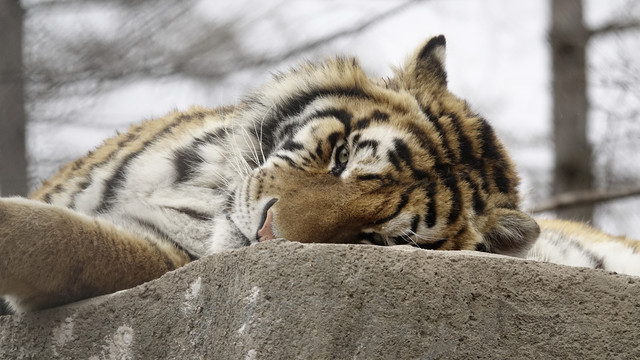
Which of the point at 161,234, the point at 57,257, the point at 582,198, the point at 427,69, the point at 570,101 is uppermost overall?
the point at 427,69

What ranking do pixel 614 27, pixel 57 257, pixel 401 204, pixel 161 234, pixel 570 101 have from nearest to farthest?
pixel 57 257 → pixel 401 204 → pixel 161 234 → pixel 614 27 → pixel 570 101

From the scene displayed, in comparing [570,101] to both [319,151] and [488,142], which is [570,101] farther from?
[319,151]

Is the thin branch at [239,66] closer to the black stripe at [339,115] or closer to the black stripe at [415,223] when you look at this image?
Result: the black stripe at [339,115]

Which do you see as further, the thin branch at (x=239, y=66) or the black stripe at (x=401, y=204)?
the thin branch at (x=239, y=66)

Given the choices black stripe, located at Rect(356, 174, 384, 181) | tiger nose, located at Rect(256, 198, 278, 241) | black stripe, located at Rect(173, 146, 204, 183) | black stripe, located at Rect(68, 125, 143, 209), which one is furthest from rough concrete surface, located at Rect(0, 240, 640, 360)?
black stripe, located at Rect(68, 125, 143, 209)

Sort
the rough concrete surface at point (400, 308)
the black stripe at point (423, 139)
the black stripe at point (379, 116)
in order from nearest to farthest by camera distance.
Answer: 1. the rough concrete surface at point (400, 308)
2. the black stripe at point (423, 139)
3. the black stripe at point (379, 116)

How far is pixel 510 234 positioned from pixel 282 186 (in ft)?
2.27

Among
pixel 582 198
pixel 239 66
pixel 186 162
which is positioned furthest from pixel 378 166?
pixel 582 198

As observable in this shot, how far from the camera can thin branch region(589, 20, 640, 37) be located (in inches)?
230

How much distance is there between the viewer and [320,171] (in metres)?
2.34

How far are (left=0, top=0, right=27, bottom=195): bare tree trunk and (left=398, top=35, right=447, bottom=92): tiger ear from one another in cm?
208

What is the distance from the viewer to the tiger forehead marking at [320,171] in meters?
2.23

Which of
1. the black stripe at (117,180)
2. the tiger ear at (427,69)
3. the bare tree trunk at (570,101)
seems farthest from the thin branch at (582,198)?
the black stripe at (117,180)

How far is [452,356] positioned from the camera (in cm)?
167
